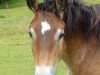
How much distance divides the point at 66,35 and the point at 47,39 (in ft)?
2.06

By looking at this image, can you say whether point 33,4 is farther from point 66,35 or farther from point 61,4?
point 66,35

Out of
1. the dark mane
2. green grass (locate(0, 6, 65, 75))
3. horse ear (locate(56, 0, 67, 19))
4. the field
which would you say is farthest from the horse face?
green grass (locate(0, 6, 65, 75))

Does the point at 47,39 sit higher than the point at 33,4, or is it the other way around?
the point at 33,4

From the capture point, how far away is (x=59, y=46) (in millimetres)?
4770

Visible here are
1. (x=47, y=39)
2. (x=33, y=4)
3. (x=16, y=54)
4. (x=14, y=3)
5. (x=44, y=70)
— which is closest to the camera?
(x=44, y=70)

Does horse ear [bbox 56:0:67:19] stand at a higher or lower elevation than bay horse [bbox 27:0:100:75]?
higher

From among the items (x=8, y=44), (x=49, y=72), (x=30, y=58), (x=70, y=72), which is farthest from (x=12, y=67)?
(x=49, y=72)

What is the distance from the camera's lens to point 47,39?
458 cm

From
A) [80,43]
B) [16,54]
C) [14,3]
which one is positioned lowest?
[14,3]

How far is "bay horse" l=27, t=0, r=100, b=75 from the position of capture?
4578 mm

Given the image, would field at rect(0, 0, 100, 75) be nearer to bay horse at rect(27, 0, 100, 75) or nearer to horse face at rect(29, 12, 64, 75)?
bay horse at rect(27, 0, 100, 75)

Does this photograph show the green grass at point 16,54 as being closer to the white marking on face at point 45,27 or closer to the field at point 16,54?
the field at point 16,54

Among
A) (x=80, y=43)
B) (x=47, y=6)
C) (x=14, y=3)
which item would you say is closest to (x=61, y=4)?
(x=47, y=6)

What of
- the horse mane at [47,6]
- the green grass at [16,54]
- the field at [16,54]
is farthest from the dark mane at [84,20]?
the green grass at [16,54]
